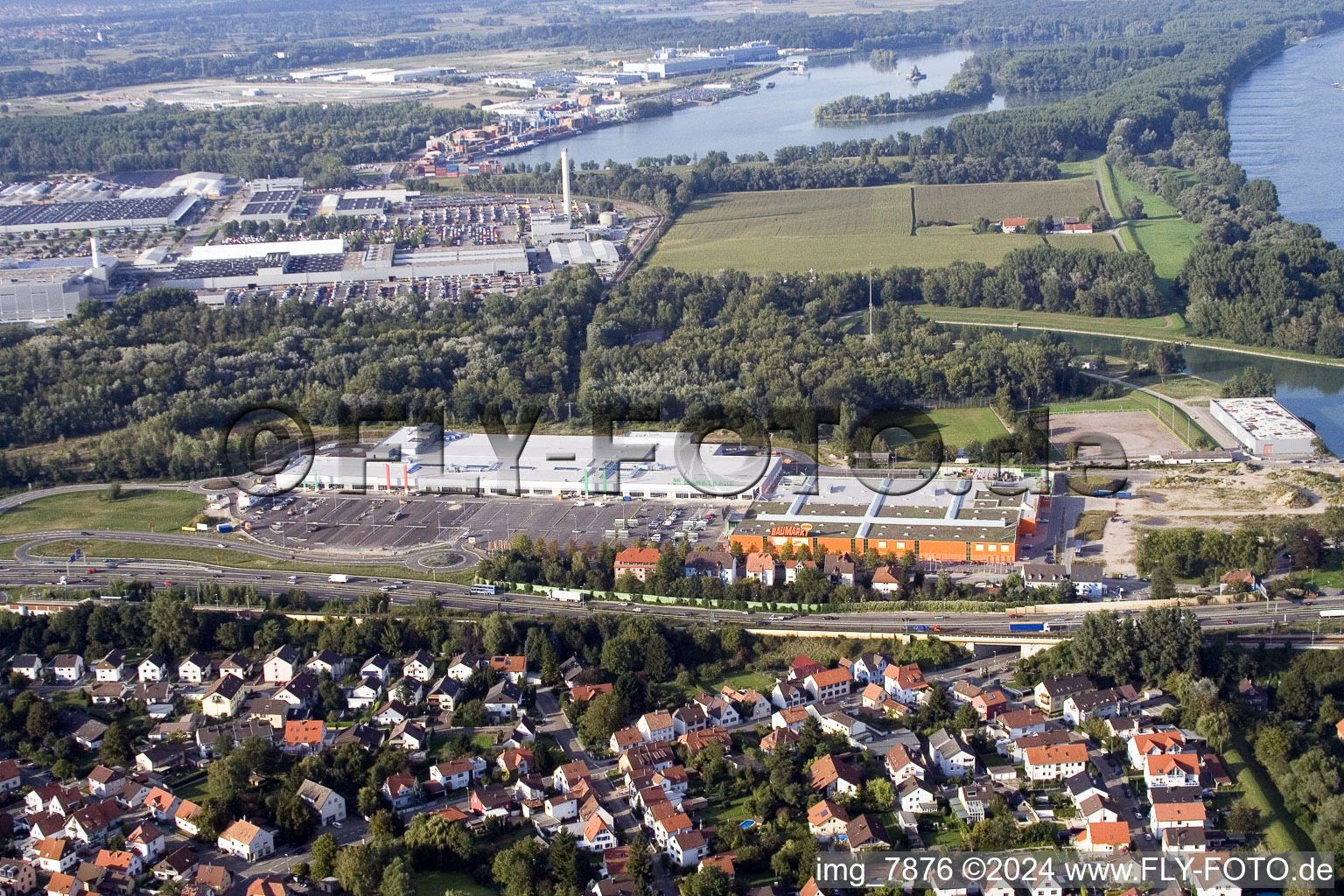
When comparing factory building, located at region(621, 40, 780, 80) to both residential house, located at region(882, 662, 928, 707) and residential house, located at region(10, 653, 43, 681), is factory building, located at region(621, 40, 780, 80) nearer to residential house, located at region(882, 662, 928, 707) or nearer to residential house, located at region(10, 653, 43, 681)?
residential house, located at region(10, 653, 43, 681)

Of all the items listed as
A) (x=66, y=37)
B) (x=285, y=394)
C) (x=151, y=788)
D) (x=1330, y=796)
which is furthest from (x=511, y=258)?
(x=66, y=37)

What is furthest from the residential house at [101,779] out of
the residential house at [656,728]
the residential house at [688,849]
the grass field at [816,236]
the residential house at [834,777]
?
the grass field at [816,236]

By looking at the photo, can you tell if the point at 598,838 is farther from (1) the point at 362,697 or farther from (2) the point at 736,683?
(1) the point at 362,697

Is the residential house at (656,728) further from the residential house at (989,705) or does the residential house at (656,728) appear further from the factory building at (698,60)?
the factory building at (698,60)

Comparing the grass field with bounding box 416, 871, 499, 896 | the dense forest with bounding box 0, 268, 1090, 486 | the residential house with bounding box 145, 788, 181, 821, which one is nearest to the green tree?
the grass field with bounding box 416, 871, 499, 896

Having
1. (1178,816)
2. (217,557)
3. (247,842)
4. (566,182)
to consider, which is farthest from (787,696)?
(566,182)
